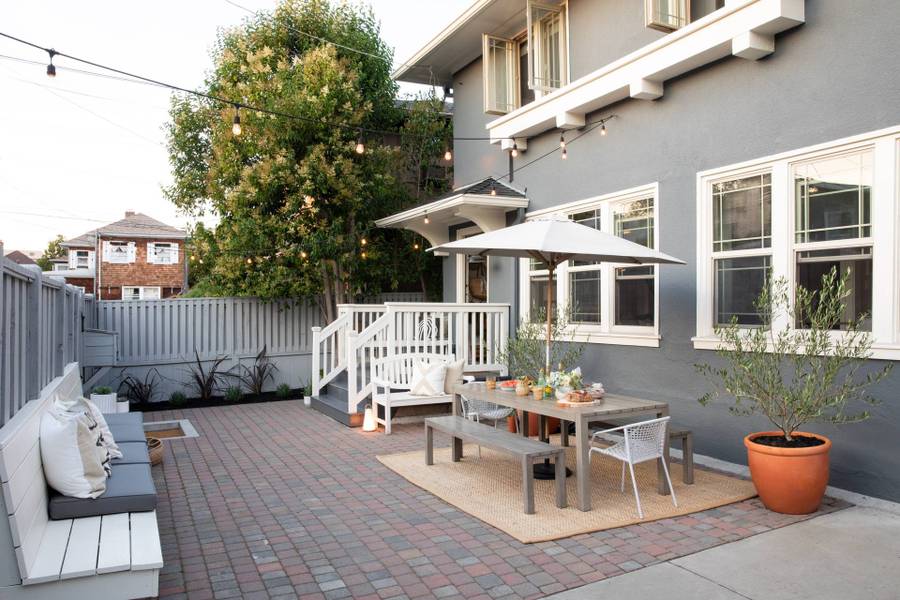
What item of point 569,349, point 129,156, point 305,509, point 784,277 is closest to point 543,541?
point 305,509

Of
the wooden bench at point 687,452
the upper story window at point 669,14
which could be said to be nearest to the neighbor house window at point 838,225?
the wooden bench at point 687,452

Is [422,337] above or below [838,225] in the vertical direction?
→ below

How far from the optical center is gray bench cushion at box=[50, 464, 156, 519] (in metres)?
3.54

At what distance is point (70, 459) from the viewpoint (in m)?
3.65

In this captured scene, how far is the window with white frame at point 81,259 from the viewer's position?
33031mm

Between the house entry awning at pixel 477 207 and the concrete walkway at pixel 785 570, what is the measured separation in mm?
5763

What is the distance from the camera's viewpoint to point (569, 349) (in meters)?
8.18

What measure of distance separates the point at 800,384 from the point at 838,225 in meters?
1.38

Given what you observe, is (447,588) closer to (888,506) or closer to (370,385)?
(888,506)

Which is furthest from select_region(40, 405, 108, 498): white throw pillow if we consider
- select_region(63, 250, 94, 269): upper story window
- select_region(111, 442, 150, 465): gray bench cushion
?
select_region(63, 250, 94, 269): upper story window

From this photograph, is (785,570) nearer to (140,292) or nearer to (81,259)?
(140,292)

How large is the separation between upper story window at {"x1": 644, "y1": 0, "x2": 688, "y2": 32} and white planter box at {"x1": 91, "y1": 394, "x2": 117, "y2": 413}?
786 cm

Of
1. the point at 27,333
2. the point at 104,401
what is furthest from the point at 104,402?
the point at 27,333

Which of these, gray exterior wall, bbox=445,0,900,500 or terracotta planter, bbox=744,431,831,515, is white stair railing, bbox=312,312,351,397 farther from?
terracotta planter, bbox=744,431,831,515
